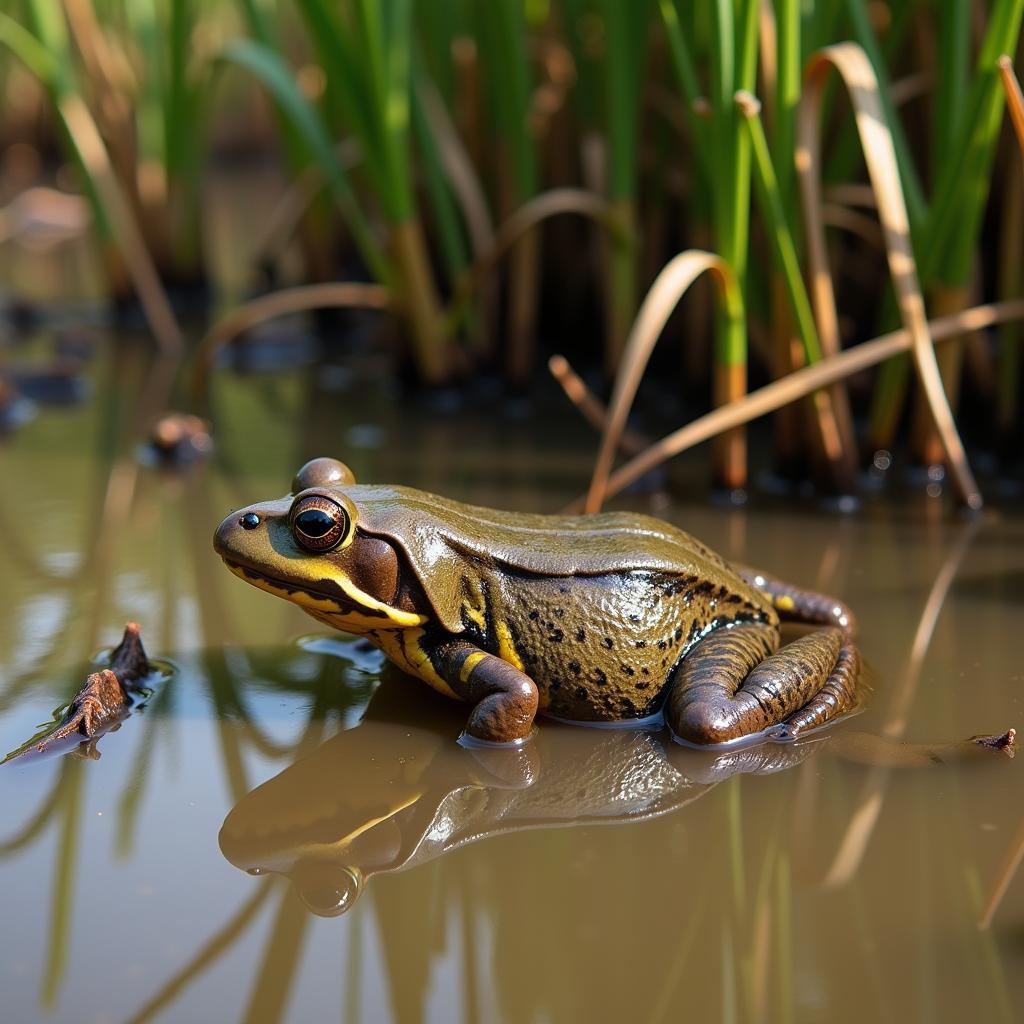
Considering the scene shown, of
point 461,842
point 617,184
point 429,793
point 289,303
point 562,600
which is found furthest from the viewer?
point 289,303

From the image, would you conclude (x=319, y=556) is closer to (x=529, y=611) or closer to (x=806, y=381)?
(x=529, y=611)

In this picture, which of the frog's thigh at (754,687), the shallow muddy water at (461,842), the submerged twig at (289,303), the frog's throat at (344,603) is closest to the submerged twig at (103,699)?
the shallow muddy water at (461,842)

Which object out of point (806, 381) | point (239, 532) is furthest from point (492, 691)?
point (806, 381)

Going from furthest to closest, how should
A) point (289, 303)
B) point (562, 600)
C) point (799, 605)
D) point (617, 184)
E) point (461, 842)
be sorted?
point (289, 303)
point (617, 184)
point (799, 605)
point (562, 600)
point (461, 842)

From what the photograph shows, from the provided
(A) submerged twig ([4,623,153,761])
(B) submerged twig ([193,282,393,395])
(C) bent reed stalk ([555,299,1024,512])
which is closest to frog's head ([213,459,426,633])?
(A) submerged twig ([4,623,153,761])

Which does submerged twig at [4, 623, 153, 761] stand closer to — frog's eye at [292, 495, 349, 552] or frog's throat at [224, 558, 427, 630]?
frog's throat at [224, 558, 427, 630]

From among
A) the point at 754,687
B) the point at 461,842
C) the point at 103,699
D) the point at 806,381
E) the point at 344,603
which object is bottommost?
the point at 461,842

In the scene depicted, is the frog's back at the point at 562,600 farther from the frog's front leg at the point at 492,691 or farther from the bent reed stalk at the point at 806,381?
the bent reed stalk at the point at 806,381
